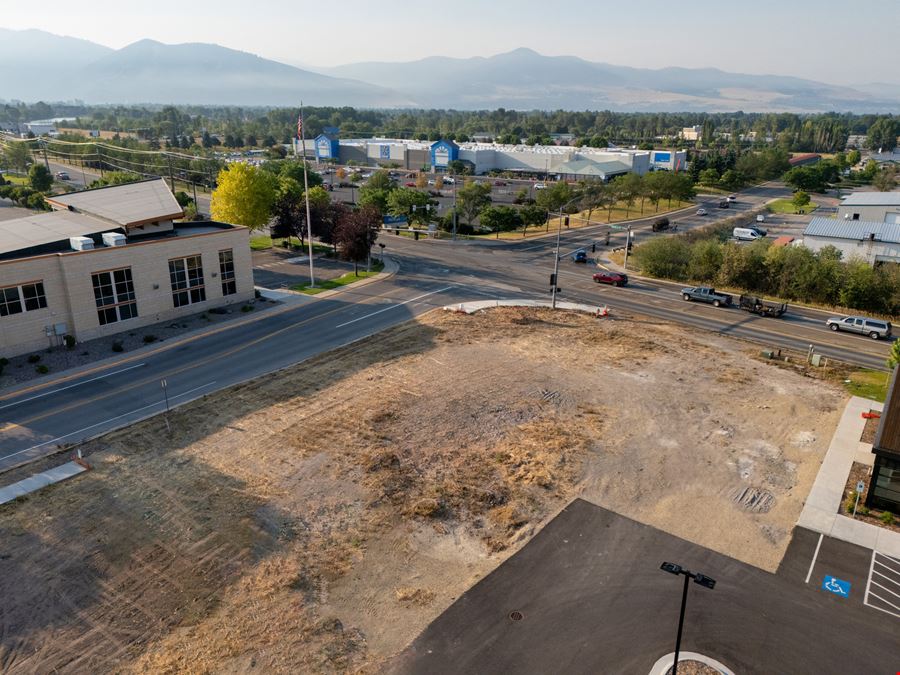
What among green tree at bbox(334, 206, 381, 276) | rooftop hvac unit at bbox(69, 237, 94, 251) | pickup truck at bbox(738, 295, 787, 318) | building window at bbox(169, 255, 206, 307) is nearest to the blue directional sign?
pickup truck at bbox(738, 295, 787, 318)

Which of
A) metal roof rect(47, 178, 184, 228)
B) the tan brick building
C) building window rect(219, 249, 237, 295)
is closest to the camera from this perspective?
the tan brick building

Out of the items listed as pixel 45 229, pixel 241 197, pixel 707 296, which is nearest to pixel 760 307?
pixel 707 296

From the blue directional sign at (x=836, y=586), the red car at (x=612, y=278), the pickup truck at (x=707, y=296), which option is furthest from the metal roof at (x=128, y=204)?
the blue directional sign at (x=836, y=586)

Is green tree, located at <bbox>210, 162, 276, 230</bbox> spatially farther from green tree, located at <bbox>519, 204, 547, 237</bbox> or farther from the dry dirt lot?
green tree, located at <bbox>519, 204, 547, 237</bbox>

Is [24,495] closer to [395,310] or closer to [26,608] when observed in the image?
[26,608]

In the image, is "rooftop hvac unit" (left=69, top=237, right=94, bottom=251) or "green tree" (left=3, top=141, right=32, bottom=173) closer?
"rooftop hvac unit" (left=69, top=237, right=94, bottom=251)

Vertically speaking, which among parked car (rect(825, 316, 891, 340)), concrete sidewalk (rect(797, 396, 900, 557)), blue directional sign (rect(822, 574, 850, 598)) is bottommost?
blue directional sign (rect(822, 574, 850, 598))

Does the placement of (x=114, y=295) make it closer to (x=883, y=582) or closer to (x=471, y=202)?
(x=883, y=582)
